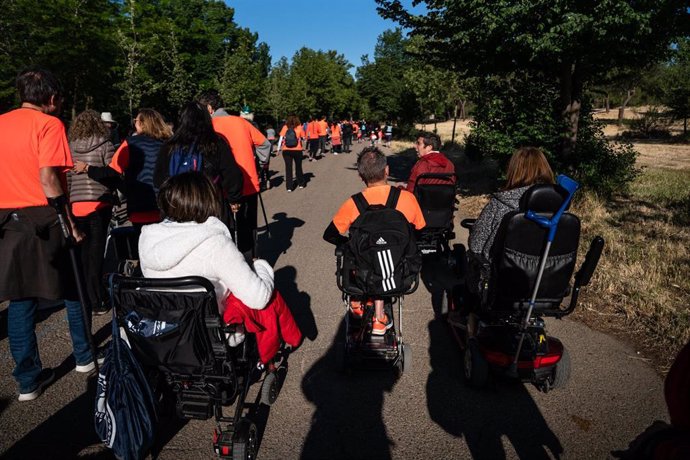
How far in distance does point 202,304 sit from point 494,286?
215 centimetres

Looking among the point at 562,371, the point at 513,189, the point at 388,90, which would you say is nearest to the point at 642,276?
the point at 562,371

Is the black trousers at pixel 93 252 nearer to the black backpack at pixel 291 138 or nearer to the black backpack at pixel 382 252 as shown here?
the black backpack at pixel 382 252

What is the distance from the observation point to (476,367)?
347 cm

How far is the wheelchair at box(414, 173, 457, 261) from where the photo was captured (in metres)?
6.03

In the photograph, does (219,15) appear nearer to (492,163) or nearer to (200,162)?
(492,163)

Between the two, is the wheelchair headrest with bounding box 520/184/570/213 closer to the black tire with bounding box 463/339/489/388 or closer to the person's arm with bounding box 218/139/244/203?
the black tire with bounding box 463/339/489/388

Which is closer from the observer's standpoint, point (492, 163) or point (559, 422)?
point (559, 422)

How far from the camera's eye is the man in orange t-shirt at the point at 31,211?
317 centimetres

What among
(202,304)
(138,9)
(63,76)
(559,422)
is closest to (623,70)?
(559,422)

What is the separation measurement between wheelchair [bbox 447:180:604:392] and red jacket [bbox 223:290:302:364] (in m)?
1.53

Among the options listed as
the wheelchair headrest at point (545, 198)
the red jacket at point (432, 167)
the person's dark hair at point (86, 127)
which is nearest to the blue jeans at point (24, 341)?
the person's dark hair at point (86, 127)

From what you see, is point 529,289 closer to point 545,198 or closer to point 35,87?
point 545,198

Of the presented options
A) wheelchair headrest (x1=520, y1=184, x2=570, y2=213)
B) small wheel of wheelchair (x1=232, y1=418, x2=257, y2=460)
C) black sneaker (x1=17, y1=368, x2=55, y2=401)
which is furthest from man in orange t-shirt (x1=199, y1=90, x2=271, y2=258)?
wheelchair headrest (x1=520, y1=184, x2=570, y2=213)

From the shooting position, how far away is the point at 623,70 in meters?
A: 10.1
